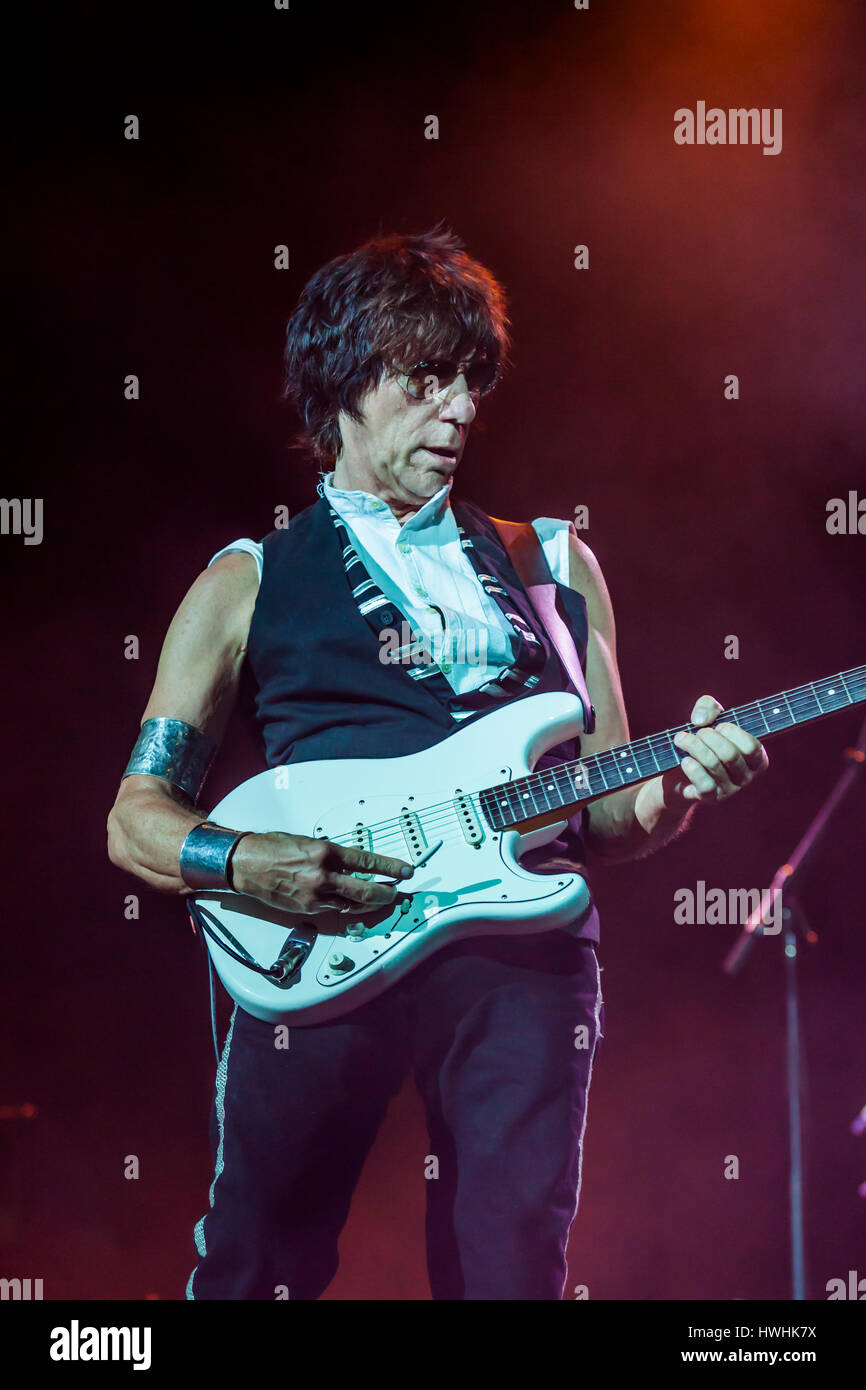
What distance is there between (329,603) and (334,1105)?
2.89 ft

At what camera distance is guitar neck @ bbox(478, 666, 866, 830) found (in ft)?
6.07

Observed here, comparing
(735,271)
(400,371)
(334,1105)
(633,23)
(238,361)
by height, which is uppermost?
(633,23)

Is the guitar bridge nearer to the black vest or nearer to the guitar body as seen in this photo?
the guitar body

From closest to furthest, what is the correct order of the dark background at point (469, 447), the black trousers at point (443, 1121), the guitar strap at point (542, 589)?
the black trousers at point (443, 1121)
the guitar strap at point (542, 589)
the dark background at point (469, 447)

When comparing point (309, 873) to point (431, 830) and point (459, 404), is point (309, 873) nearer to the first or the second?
point (431, 830)

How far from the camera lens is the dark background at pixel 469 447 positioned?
9.58 feet

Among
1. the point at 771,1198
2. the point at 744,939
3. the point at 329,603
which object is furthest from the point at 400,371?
the point at 771,1198

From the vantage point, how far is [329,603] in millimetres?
2045

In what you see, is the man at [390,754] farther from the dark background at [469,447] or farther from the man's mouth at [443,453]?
the dark background at [469,447]

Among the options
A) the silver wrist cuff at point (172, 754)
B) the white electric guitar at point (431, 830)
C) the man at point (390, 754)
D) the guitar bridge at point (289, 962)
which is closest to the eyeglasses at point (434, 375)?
the man at point (390, 754)

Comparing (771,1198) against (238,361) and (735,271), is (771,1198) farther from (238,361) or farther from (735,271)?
(238,361)

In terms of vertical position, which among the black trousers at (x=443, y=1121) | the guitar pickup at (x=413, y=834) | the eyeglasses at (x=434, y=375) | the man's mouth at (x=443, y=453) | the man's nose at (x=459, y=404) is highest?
the eyeglasses at (x=434, y=375)

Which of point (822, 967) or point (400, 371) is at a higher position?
point (400, 371)

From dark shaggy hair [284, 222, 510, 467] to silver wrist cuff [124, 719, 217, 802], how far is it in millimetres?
758
